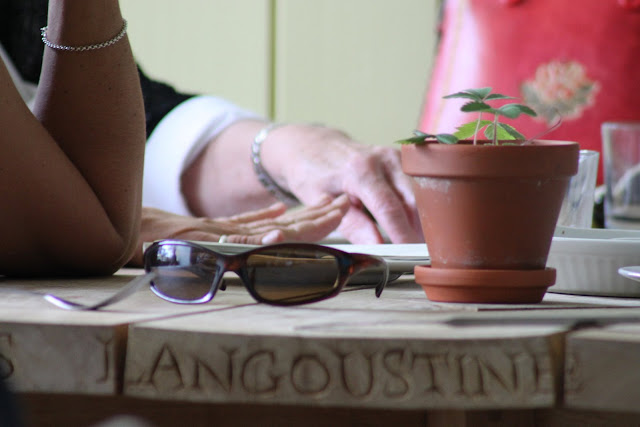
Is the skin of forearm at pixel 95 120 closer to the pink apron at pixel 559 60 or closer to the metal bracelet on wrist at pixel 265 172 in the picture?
the metal bracelet on wrist at pixel 265 172

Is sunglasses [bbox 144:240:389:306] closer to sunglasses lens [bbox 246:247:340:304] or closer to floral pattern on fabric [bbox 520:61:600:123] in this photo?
sunglasses lens [bbox 246:247:340:304]

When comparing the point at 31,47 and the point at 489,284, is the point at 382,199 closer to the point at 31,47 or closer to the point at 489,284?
the point at 489,284

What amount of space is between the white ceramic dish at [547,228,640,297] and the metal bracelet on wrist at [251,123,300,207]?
608 millimetres

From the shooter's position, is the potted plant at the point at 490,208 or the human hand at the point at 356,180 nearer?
the potted plant at the point at 490,208

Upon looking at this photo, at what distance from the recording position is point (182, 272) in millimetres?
450

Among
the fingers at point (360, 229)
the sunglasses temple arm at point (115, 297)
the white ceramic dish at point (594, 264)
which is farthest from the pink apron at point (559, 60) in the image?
the sunglasses temple arm at point (115, 297)

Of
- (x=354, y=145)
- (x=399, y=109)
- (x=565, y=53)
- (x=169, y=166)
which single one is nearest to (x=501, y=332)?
(x=354, y=145)

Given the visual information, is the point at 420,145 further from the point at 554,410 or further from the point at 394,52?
Answer: the point at 394,52

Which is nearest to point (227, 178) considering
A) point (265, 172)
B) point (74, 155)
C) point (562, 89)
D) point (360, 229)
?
point (265, 172)

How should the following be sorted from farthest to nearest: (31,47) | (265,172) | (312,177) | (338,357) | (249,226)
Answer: (31,47) < (265,172) < (312,177) < (249,226) < (338,357)

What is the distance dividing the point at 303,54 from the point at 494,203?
236cm

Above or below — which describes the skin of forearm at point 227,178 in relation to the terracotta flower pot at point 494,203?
below

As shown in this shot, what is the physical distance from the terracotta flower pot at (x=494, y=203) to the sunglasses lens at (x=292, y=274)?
0.05m

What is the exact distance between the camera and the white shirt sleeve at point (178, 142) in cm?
116
